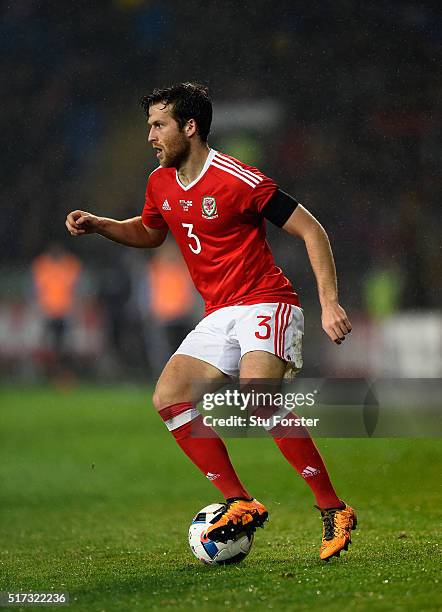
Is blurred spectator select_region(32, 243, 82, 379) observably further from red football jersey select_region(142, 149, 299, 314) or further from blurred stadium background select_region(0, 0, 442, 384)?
red football jersey select_region(142, 149, 299, 314)

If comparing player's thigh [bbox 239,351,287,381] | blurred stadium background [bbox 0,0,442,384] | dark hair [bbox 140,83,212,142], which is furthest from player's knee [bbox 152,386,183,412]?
blurred stadium background [bbox 0,0,442,384]

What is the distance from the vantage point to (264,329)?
433 centimetres

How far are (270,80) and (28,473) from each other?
6.45 metres

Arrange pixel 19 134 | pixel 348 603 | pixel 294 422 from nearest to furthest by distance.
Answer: pixel 348 603 → pixel 294 422 → pixel 19 134

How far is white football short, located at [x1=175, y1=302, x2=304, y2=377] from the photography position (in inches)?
171

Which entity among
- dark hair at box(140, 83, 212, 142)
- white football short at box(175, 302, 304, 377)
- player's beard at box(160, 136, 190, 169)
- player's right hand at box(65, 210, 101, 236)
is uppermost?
dark hair at box(140, 83, 212, 142)

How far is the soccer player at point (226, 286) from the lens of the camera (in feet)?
14.1

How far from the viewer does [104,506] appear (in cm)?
634

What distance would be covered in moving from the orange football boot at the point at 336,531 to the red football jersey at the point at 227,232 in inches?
31.3

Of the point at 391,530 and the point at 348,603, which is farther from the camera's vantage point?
the point at 391,530

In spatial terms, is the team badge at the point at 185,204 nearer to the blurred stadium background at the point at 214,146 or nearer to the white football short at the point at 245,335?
the white football short at the point at 245,335

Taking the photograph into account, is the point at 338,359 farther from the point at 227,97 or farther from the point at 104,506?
the point at 104,506

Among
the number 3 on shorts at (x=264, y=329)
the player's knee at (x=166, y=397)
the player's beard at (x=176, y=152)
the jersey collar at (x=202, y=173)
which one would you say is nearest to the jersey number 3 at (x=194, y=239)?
the jersey collar at (x=202, y=173)

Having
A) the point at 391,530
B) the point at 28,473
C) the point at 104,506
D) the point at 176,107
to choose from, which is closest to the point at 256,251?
the point at 176,107
